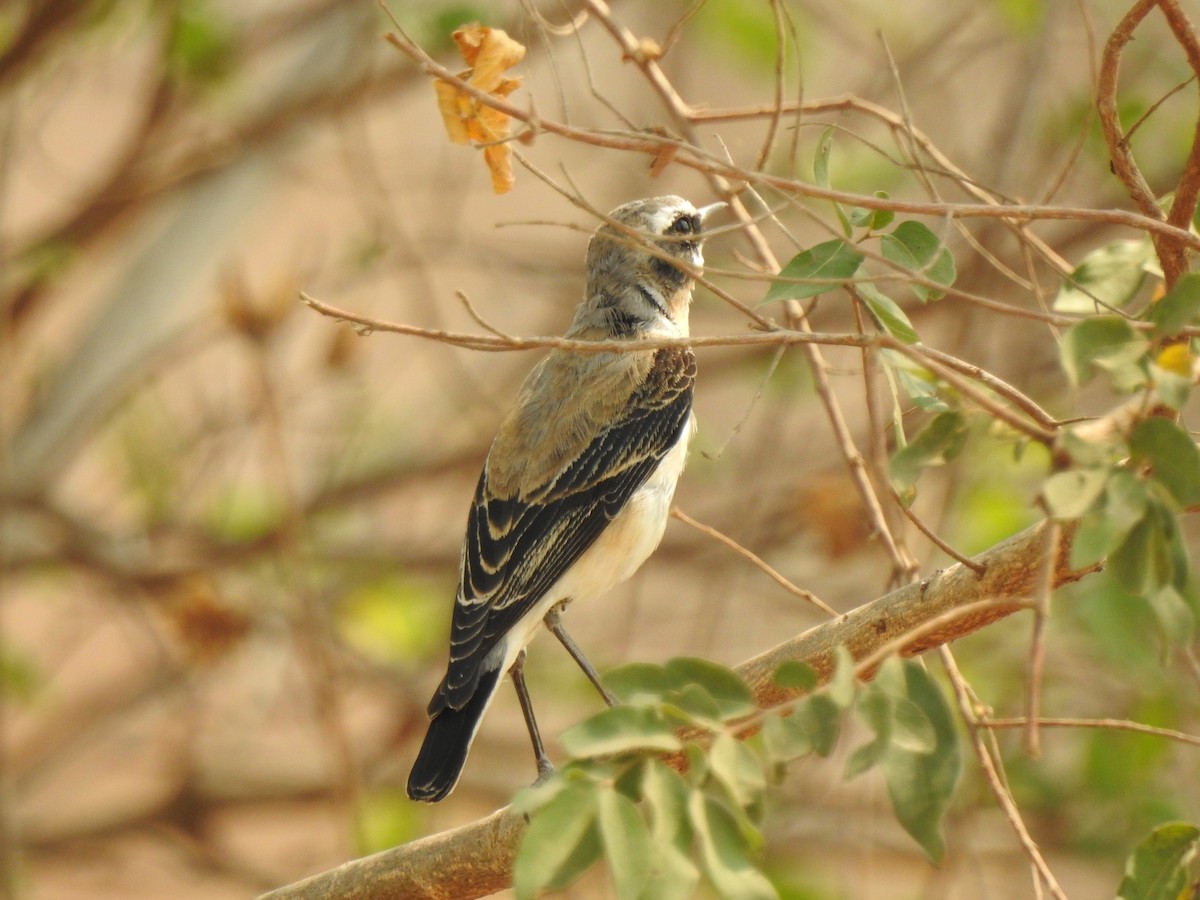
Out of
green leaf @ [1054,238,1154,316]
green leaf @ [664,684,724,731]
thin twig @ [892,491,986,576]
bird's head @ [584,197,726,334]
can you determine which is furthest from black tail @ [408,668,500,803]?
green leaf @ [1054,238,1154,316]

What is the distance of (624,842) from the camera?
1655 mm

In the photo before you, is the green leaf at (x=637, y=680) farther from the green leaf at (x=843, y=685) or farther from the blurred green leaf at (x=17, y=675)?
the blurred green leaf at (x=17, y=675)

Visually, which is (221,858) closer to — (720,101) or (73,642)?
(73,642)

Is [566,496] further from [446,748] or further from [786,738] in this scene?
[786,738]

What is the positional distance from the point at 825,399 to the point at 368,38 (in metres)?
3.31

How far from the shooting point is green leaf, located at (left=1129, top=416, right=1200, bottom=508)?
1693 mm

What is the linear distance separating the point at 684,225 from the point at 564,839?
2.85 m

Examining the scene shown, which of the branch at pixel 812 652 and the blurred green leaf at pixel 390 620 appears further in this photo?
the blurred green leaf at pixel 390 620

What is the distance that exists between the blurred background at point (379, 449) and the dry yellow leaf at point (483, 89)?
2249 millimetres

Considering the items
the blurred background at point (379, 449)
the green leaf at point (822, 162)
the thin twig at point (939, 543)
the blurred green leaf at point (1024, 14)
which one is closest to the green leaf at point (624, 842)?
the thin twig at point (939, 543)

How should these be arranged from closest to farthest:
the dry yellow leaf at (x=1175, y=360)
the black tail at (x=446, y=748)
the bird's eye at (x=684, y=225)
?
the dry yellow leaf at (x=1175, y=360) → the black tail at (x=446, y=748) → the bird's eye at (x=684, y=225)

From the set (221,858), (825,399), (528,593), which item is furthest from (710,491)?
(825,399)

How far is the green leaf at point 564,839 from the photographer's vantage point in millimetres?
1666

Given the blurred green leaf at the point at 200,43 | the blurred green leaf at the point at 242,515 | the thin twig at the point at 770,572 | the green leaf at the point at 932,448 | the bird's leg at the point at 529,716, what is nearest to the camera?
the green leaf at the point at 932,448
